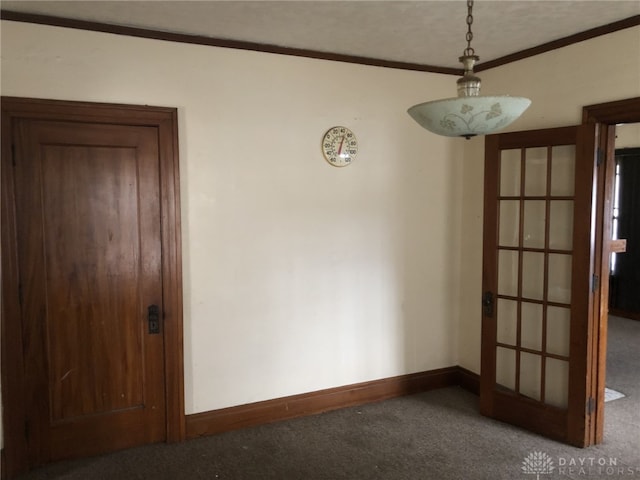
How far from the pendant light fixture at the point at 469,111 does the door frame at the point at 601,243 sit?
1502mm

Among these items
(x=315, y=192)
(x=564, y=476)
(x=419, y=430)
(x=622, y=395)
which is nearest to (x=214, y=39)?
(x=315, y=192)

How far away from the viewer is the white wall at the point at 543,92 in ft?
9.40

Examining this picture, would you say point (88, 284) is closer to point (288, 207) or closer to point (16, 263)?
point (16, 263)

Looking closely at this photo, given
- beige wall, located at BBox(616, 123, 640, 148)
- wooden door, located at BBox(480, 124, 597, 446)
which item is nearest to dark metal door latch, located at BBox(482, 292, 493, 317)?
wooden door, located at BBox(480, 124, 597, 446)

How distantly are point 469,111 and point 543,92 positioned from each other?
192 centimetres

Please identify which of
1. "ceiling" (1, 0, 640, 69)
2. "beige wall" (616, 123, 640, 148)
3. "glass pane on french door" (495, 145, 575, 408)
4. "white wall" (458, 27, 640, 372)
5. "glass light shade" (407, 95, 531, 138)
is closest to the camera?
"glass light shade" (407, 95, 531, 138)

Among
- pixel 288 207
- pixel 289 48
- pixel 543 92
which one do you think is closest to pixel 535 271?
pixel 543 92

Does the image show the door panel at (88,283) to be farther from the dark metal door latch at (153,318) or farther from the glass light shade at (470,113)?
the glass light shade at (470,113)

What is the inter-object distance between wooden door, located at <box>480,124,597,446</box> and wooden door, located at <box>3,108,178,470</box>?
227 cm

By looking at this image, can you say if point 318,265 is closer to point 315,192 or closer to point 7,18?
point 315,192

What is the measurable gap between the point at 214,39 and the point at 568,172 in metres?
2.41

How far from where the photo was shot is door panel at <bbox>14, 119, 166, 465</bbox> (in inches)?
110

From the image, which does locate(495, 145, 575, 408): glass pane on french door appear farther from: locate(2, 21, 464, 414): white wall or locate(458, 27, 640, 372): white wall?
locate(2, 21, 464, 414): white wall

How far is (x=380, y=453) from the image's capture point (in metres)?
3.02
